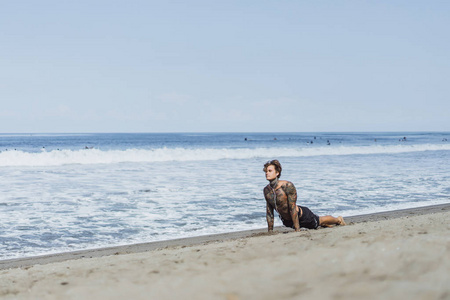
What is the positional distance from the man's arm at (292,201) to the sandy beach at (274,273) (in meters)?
1.26

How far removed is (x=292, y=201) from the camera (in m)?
6.80

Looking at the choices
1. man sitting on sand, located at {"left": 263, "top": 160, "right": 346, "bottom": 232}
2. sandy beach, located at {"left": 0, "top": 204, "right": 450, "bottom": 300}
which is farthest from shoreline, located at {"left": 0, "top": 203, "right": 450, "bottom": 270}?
sandy beach, located at {"left": 0, "top": 204, "right": 450, "bottom": 300}

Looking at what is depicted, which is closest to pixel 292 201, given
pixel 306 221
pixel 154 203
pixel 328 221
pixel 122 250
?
pixel 306 221

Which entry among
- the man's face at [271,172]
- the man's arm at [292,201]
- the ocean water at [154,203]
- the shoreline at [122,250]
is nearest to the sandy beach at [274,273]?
the shoreline at [122,250]

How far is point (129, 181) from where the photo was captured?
18.1m

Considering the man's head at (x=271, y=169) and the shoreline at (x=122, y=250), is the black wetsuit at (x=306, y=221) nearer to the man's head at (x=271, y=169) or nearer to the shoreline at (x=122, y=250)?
the shoreline at (x=122, y=250)

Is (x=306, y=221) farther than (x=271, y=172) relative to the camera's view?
Yes

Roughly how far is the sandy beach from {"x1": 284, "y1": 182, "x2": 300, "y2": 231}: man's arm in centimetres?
126

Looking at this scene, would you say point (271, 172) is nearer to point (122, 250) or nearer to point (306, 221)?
point (306, 221)

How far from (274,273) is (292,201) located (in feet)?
10.0

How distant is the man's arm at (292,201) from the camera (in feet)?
22.2

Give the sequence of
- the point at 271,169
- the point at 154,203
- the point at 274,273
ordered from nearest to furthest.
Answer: the point at 274,273
the point at 271,169
the point at 154,203

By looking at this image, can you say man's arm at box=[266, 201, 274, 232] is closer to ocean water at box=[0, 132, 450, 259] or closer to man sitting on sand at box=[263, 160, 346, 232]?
man sitting on sand at box=[263, 160, 346, 232]

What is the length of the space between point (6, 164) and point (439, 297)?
3119 cm
